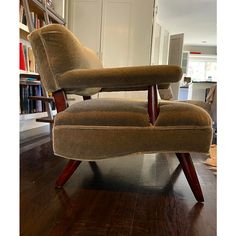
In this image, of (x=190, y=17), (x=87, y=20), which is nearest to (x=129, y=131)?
(x=87, y=20)

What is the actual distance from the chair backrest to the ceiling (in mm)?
4319

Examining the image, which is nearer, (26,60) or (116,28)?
(26,60)

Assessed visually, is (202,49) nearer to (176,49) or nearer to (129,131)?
(176,49)

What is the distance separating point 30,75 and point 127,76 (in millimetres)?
1845

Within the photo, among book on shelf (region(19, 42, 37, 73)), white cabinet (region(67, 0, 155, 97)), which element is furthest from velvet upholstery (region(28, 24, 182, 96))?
white cabinet (region(67, 0, 155, 97))

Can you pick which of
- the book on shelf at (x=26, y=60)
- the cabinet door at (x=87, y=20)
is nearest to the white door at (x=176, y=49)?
the cabinet door at (x=87, y=20)

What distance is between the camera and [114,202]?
3.63ft

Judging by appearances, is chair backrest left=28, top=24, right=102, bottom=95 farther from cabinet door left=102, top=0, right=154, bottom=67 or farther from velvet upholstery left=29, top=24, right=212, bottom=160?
cabinet door left=102, top=0, right=154, bottom=67

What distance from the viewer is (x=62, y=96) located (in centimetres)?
123

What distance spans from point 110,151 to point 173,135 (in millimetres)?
276

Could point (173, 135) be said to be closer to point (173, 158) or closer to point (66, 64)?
point (66, 64)

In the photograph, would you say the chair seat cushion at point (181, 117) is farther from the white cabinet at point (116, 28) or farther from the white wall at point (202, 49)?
the white wall at point (202, 49)

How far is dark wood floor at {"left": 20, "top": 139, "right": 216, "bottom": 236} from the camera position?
34.8 inches
